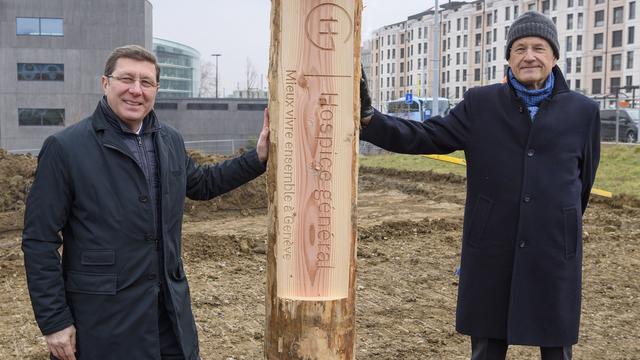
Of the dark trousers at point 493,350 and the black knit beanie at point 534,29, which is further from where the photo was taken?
the dark trousers at point 493,350

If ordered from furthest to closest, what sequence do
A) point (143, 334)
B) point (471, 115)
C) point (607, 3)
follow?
point (607, 3), point (471, 115), point (143, 334)

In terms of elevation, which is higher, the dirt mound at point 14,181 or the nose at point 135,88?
the nose at point 135,88

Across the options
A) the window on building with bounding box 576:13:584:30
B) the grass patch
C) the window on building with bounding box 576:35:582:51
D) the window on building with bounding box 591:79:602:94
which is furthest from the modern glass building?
the grass patch

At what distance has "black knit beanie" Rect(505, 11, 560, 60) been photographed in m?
3.31

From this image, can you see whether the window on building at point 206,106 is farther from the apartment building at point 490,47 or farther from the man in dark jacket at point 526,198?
the man in dark jacket at point 526,198

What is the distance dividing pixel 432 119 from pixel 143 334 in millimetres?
1811

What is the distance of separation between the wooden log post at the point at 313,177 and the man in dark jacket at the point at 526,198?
0.41 metres

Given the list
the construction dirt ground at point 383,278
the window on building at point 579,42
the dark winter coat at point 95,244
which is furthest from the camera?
the window on building at point 579,42

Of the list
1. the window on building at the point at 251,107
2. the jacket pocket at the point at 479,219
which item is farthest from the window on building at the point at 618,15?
the jacket pocket at the point at 479,219

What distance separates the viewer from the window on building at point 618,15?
7156 centimetres

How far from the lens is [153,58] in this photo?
3.06m

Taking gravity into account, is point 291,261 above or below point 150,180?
below

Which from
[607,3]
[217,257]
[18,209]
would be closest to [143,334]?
[217,257]

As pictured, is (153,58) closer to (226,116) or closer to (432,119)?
(432,119)
